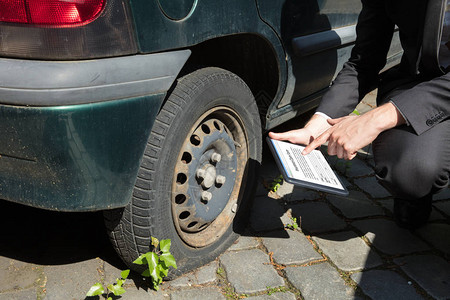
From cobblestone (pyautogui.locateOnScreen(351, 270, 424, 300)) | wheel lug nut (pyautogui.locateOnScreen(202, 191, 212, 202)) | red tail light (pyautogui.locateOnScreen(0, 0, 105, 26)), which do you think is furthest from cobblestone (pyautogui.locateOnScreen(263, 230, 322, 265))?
red tail light (pyautogui.locateOnScreen(0, 0, 105, 26))

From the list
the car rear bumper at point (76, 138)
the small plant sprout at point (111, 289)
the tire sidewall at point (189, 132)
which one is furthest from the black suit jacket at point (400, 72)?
the small plant sprout at point (111, 289)

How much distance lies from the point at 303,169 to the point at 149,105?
714 mm

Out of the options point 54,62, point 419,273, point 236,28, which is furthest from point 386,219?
point 54,62

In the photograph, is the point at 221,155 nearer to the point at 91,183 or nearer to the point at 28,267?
the point at 91,183

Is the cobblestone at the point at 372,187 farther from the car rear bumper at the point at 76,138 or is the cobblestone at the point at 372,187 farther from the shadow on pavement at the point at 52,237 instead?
the car rear bumper at the point at 76,138

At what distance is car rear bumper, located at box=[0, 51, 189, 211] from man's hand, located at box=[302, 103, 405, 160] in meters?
0.71

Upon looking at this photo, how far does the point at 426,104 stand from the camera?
1954 millimetres

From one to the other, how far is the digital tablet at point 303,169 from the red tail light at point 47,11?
91 centimetres

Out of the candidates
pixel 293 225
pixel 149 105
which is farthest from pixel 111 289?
pixel 293 225

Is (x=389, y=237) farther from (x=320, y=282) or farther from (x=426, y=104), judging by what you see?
(x=426, y=104)

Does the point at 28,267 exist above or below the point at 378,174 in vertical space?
below

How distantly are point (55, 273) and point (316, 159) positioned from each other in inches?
50.0

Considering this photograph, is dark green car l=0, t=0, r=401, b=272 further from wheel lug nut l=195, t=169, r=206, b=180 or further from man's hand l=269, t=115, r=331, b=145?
man's hand l=269, t=115, r=331, b=145

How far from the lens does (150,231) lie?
1929 mm
